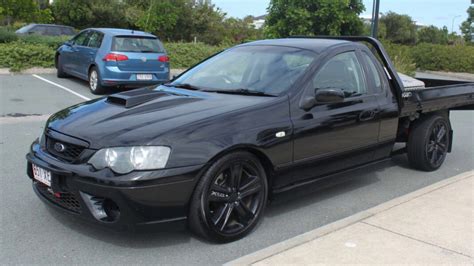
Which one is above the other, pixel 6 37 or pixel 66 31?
pixel 66 31

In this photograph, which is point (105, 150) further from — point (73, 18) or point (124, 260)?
point (73, 18)

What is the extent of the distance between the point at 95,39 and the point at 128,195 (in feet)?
33.2

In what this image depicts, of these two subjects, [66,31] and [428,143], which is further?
[66,31]

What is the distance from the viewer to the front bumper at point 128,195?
11.4 feet

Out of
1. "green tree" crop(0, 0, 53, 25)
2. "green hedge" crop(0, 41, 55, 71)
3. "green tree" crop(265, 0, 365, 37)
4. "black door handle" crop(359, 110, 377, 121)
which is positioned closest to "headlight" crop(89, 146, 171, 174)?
"black door handle" crop(359, 110, 377, 121)

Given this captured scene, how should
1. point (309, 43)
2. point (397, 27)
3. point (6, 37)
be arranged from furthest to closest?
point (397, 27) < point (6, 37) < point (309, 43)

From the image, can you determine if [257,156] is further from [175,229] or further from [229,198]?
[175,229]

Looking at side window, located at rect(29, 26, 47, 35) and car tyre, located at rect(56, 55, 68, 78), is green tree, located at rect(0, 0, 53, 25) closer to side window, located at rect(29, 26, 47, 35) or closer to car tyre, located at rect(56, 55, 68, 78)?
side window, located at rect(29, 26, 47, 35)

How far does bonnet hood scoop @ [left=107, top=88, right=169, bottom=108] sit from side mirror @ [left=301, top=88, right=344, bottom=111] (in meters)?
1.24

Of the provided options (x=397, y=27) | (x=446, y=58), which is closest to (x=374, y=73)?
(x=446, y=58)

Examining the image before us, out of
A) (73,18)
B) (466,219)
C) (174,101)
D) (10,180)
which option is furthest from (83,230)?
(73,18)

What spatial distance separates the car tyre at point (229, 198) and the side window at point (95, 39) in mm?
9467

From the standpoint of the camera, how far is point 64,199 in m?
3.81

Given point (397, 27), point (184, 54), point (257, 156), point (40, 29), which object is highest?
point (397, 27)
